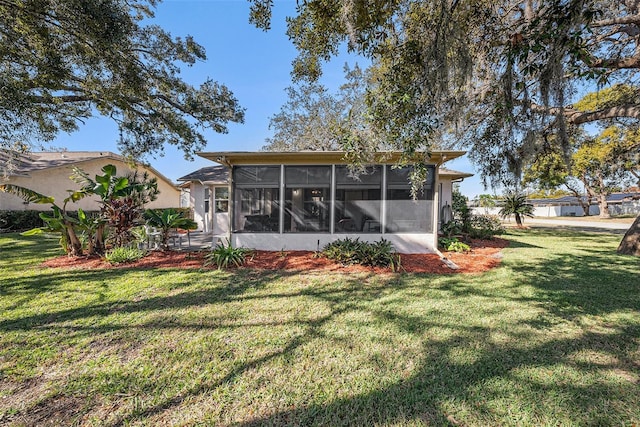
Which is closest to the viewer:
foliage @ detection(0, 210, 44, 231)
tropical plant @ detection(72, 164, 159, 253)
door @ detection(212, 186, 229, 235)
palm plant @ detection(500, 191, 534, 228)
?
tropical plant @ detection(72, 164, 159, 253)

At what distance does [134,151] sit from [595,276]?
14.6m

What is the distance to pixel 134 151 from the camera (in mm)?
9977

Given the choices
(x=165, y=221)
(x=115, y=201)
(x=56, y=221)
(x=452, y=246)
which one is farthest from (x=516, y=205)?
(x=56, y=221)

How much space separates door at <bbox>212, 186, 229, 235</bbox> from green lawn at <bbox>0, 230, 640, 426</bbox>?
767 cm

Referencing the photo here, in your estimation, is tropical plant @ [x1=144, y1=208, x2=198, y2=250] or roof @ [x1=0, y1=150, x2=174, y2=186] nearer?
tropical plant @ [x1=144, y1=208, x2=198, y2=250]

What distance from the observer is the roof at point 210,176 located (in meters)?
12.9

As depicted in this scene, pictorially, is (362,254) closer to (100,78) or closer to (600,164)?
(100,78)

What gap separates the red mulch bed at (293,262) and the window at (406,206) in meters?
0.96

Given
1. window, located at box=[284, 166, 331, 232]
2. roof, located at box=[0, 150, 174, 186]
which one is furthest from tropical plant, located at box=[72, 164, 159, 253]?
roof, located at box=[0, 150, 174, 186]

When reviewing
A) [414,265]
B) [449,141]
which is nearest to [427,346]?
[414,265]

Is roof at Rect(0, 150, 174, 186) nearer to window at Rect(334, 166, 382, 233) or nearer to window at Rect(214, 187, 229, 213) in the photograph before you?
window at Rect(214, 187, 229, 213)

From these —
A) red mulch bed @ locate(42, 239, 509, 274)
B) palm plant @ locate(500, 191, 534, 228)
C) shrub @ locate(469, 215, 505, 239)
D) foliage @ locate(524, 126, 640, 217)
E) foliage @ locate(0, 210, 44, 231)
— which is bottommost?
red mulch bed @ locate(42, 239, 509, 274)

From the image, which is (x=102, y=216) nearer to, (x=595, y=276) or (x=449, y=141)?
(x=449, y=141)

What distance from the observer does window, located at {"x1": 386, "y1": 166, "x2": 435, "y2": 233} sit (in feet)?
26.8
